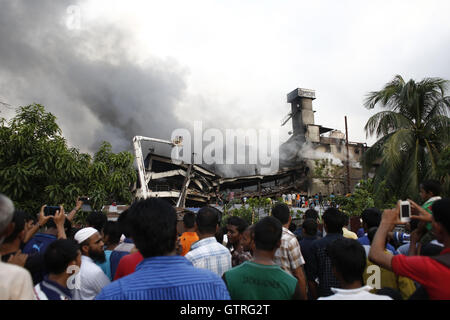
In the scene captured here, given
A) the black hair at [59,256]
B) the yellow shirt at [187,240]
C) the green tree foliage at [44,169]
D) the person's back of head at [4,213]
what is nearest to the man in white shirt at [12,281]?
the person's back of head at [4,213]

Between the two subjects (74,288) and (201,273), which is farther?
(74,288)

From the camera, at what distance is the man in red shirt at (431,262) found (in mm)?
1906

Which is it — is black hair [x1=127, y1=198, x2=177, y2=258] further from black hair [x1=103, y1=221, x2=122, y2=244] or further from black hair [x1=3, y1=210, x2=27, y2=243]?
black hair [x1=103, y1=221, x2=122, y2=244]

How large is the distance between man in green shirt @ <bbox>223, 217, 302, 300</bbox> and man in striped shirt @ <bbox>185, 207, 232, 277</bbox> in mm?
737

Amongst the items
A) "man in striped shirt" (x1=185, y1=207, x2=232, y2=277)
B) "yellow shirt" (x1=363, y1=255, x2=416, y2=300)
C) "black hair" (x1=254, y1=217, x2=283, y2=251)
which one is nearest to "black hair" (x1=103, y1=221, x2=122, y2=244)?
"man in striped shirt" (x1=185, y1=207, x2=232, y2=277)

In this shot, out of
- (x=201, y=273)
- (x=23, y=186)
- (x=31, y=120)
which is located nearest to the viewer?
(x=201, y=273)

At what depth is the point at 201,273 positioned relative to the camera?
1653 millimetres

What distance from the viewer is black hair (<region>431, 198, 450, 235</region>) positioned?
6.70 ft

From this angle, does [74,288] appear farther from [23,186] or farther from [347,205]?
[347,205]

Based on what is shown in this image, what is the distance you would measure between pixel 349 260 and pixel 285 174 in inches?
1536

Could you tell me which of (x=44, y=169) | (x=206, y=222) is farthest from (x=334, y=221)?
(x=44, y=169)

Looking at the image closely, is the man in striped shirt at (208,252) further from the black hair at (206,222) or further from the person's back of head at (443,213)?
the person's back of head at (443,213)
